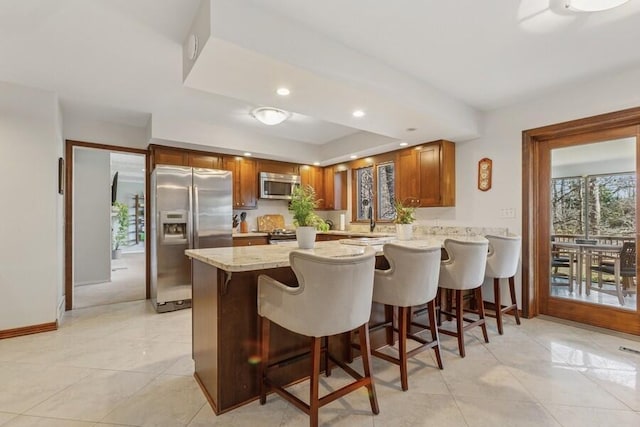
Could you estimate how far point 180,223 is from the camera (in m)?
4.02

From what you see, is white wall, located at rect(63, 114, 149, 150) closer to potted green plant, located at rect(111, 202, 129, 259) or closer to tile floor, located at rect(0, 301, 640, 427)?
tile floor, located at rect(0, 301, 640, 427)

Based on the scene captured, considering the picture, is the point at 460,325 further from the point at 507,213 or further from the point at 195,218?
the point at 195,218

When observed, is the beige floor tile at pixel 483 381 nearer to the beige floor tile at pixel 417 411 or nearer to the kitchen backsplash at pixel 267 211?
the beige floor tile at pixel 417 411

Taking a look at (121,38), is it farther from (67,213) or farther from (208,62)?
(67,213)

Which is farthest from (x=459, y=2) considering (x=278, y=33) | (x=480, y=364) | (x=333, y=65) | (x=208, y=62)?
(x=480, y=364)

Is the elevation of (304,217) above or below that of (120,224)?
above

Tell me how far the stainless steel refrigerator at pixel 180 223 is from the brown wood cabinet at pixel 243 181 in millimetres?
519

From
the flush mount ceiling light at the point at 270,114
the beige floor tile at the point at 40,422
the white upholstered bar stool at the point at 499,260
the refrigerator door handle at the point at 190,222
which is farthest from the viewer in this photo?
the refrigerator door handle at the point at 190,222

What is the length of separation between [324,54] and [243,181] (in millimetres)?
3057

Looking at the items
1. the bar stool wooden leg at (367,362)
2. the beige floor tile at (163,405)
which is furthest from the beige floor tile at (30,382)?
the bar stool wooden leg at (367,362)

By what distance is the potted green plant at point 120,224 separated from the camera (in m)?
8.47

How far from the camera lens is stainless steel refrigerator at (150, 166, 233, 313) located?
388 cm

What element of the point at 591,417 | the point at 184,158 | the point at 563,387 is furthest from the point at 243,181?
the point at 591,417

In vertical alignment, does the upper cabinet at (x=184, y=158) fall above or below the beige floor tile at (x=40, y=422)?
above
